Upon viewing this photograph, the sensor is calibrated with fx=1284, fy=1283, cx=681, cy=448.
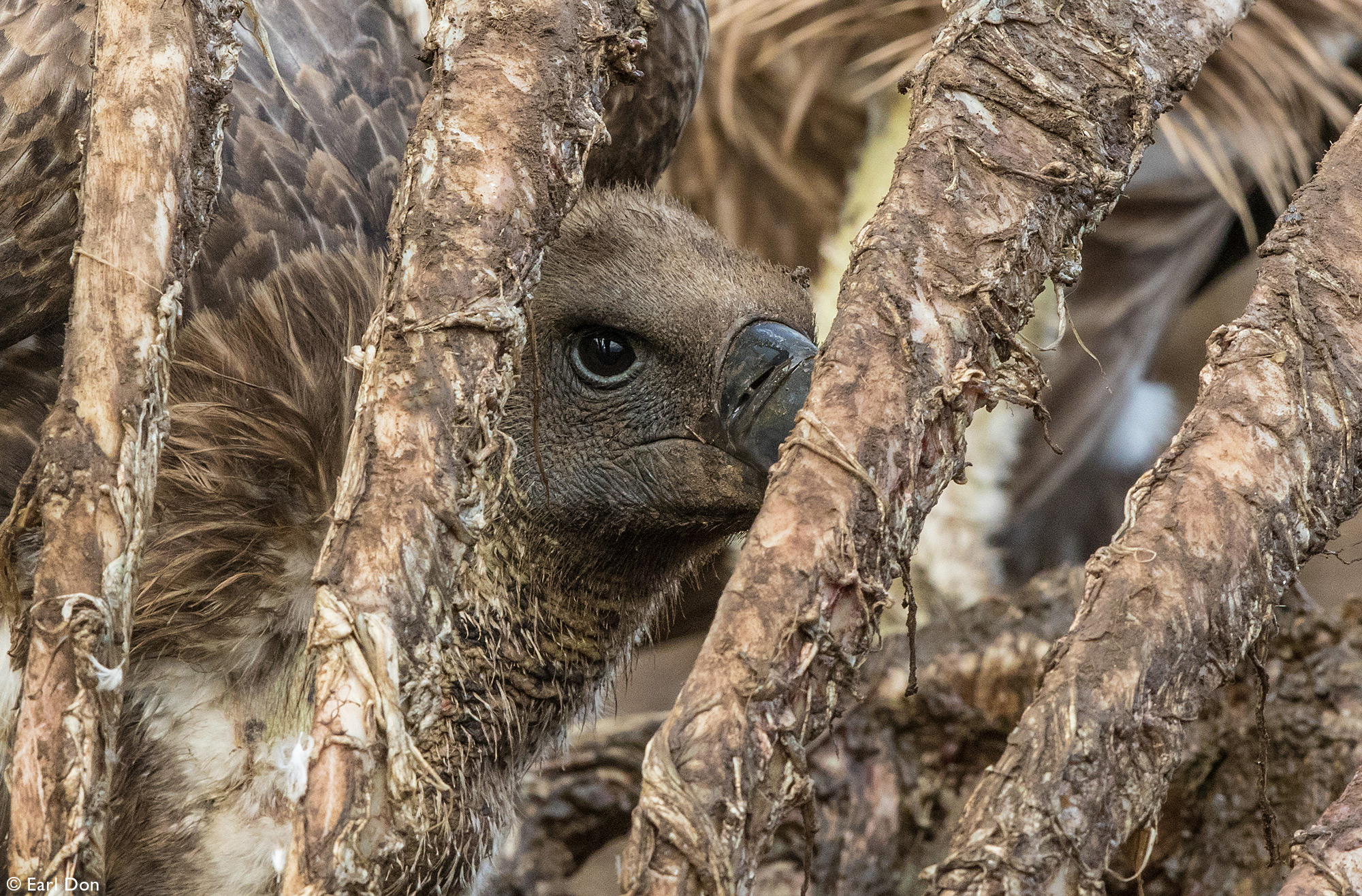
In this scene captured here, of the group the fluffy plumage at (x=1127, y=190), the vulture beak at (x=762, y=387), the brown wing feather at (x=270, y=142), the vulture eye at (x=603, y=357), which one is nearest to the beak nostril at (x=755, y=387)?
the vulture beak at (x=762, y=387)

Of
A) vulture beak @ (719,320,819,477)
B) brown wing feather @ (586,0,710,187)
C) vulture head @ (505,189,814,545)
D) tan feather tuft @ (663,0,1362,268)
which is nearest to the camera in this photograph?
vulture beak @ (719,320,819,477)

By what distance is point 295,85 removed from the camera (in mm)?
1686

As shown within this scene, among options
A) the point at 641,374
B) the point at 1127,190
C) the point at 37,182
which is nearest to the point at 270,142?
the point at 37,182

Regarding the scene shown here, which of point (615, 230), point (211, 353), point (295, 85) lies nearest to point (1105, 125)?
point (615, 230)

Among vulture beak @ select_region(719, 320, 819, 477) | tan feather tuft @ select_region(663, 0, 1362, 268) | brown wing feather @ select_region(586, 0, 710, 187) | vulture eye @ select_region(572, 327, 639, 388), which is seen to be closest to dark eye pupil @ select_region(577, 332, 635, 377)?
vulture eye @ select_region(572, 327, 639, 388)

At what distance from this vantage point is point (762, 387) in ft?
4.10

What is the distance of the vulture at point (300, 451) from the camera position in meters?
1.27

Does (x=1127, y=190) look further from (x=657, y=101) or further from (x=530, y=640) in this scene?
(x=530, y=640)

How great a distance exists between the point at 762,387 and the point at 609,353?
0.22 meters

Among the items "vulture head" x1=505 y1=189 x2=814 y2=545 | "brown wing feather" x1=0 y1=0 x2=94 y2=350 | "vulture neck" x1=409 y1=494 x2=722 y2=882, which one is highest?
"brown wing feather" x1=0 y1=0 x2=94 y2=350

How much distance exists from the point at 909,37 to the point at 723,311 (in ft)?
4.19

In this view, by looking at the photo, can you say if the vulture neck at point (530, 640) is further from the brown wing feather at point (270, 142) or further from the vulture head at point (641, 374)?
the brown wing feather at point (270, 142)

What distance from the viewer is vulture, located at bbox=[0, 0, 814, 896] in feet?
4.16

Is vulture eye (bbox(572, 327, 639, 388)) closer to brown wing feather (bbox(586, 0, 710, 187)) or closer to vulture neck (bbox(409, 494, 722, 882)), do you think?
vulture neck (bbox(409, 494, 722, 882))
